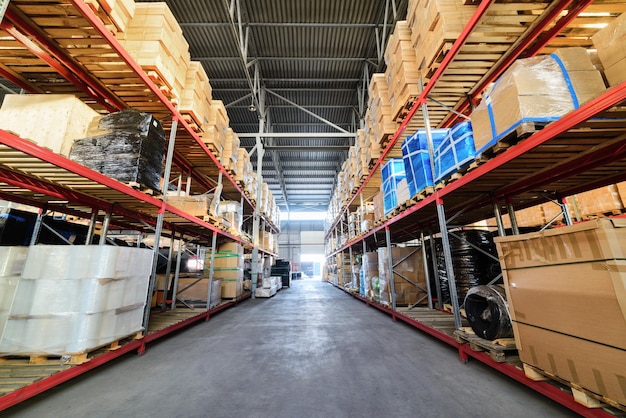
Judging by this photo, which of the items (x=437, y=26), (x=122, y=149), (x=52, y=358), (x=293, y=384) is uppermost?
(x=437, y=26)

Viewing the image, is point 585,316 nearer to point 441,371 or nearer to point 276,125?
point 441,371

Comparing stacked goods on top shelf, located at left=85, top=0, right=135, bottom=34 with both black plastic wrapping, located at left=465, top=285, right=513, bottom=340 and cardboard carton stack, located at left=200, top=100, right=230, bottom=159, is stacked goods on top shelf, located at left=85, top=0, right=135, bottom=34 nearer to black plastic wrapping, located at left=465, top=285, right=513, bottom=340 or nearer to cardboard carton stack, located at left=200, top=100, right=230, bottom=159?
cardboard carton stack, located at left=200, top=100, right=230, bottom=159

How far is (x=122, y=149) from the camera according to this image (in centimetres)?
328

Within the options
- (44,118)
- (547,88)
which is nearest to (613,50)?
(547,88)

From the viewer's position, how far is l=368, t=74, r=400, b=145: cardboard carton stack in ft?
17.5

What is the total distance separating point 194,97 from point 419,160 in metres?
4.42

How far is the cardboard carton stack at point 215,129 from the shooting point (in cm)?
555

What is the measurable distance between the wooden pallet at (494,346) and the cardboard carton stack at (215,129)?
586cm

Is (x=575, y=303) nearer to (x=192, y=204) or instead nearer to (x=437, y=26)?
(x=437, y=26)

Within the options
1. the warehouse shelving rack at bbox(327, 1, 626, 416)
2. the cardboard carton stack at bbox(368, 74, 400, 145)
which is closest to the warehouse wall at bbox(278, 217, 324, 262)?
the cardboard carton stack at bbox(368, 74, 400, 145)

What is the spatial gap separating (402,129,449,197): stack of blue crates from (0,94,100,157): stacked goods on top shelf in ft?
16.6

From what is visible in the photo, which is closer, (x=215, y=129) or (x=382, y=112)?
(x=382, y=112)

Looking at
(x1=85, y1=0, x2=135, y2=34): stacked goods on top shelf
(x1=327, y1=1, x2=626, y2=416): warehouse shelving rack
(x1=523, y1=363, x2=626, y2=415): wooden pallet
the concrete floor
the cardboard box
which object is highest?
(x1=85, y1=0, x2=135, y2=34): stacked goods on top shelf

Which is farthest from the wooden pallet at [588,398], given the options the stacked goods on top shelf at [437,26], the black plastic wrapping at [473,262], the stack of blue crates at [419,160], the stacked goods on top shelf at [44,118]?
the stacked goods on top shelf at [44,118]
